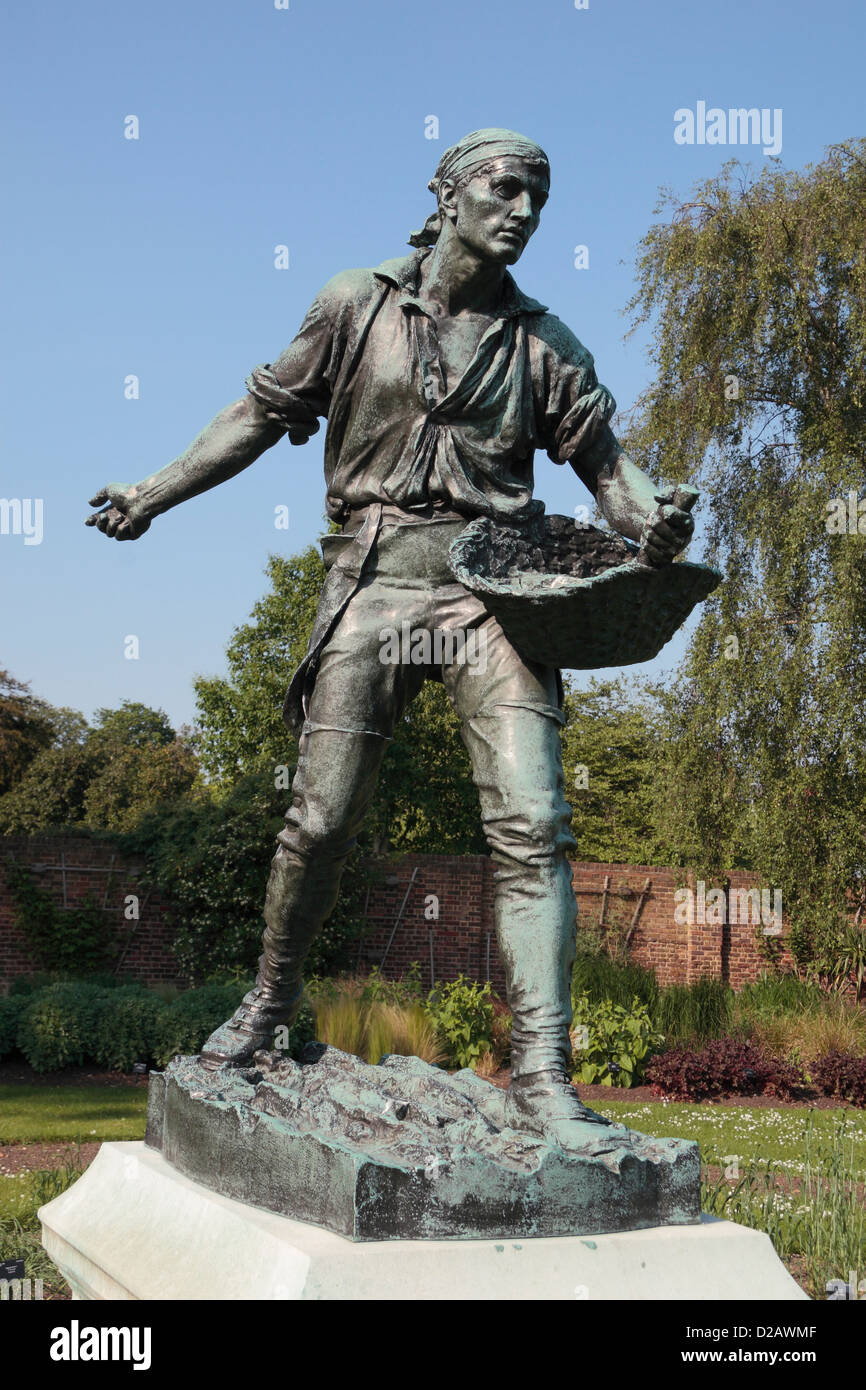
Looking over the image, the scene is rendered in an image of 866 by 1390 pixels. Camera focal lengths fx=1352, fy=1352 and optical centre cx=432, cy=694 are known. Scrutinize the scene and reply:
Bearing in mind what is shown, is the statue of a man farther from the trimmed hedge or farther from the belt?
the trimmed hedge

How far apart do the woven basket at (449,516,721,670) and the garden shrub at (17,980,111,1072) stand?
35.3 feet

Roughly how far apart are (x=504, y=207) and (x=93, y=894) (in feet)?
48.6

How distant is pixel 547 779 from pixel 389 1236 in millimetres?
1198

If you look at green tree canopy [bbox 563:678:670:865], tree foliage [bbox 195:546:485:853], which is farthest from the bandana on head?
green tree canopy [bbox 563:678:670:865]

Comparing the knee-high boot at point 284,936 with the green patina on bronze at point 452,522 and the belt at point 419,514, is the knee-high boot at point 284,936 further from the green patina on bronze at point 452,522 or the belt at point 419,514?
the belt at point 419,514

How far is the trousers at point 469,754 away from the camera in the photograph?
339 cm

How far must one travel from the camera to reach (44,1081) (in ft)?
42.0

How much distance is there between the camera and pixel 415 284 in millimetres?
4070

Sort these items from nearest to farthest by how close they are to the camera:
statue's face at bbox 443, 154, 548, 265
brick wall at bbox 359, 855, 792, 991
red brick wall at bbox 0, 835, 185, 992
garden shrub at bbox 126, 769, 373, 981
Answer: statue's face at bbox 443, 154, 548, 265
garden shrub at bbox 126, 769, 373, 981
red brick wall at bbox 0, 835, 185, 992
brick wall at bbox 359, 855, 792, 991

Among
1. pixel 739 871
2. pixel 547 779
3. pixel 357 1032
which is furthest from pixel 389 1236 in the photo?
pixel 739 871

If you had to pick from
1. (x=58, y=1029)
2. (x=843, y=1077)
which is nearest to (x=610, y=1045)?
(x=843, y=1077)

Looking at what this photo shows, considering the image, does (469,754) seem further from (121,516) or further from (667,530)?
(121,516)

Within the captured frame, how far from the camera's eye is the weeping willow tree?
53.1 feet

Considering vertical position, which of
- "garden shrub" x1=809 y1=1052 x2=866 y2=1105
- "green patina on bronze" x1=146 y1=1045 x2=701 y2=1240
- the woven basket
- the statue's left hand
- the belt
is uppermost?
the belt
